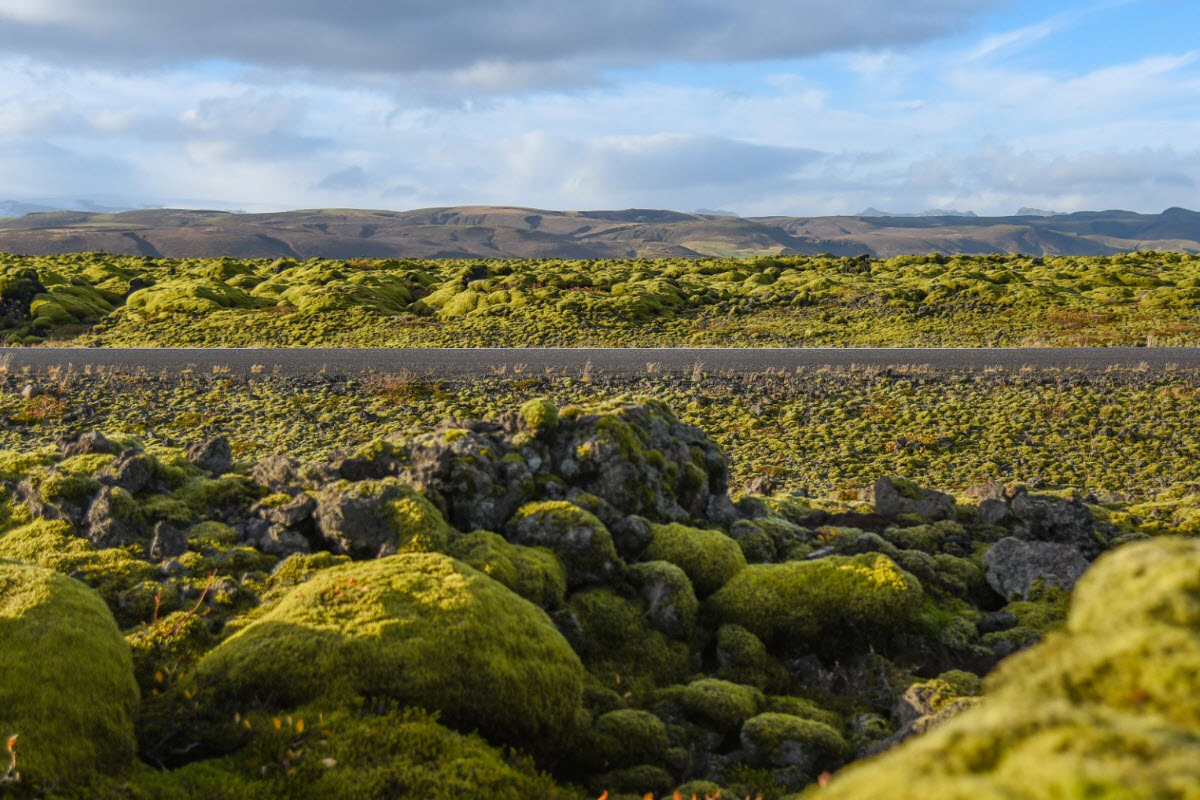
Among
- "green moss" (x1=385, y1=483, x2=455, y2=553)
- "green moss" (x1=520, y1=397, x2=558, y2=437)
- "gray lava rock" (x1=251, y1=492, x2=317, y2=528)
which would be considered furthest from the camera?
"green moss" (x1=520, y1=397, x2=558, y2=437)

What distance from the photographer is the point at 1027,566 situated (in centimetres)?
1284

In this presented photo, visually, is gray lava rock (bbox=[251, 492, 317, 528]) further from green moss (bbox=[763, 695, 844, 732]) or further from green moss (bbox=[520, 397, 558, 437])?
green moss (bbox=[763, 695, 844, 732])

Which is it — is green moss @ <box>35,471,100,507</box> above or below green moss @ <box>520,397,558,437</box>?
below

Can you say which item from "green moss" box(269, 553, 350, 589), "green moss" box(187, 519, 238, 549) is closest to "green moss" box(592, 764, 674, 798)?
"green moss" box(269, 553, 350, 589)

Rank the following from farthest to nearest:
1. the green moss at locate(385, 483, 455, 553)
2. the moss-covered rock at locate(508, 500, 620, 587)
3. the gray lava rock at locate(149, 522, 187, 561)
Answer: the moss-covered rock at locate(508, 500, 620, 587) < the gray lava rock at locate(149, 522, 187, 561) < the green moss at locate(385, 483, 455, 553)

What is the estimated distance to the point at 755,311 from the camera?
56.7m

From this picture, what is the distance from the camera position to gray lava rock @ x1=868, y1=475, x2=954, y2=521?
53.3 feet

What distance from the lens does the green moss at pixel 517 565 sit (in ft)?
33.3

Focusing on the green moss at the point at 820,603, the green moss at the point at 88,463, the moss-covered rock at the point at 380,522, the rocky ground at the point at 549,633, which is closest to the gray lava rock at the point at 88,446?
the rocky ground at the point at 549,633

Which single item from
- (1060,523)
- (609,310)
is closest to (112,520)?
(1060,523)

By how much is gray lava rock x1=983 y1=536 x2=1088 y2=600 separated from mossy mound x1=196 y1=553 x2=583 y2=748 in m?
7.62

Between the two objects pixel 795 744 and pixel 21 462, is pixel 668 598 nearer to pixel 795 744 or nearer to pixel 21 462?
pixel 795 744

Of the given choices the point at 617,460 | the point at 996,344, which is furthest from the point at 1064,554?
the point at 996,344

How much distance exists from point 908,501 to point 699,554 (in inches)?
265
